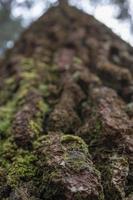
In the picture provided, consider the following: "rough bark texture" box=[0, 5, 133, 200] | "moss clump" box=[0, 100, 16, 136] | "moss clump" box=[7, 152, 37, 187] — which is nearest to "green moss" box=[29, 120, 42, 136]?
"rough bark texture" box=[0, 5, 133, 200]

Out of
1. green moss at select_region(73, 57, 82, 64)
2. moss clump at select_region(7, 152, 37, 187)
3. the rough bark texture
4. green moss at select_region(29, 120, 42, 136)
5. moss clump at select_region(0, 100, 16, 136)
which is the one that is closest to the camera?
the rough bark texture

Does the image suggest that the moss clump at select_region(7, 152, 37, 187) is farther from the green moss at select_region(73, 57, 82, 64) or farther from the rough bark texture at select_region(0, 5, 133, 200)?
the green moss at select_region(73, 57, 82, 64)

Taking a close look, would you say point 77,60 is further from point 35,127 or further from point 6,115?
point 35,127

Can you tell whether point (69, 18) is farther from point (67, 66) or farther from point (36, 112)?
point (36, 112)

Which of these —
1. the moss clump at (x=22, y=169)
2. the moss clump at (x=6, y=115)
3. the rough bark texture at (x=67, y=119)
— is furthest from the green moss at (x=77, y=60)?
the moss clump at (x=22, y=169)

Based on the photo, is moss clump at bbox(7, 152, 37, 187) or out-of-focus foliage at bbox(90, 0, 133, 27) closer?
moss clump at bbox(7, 152, 37, 187)

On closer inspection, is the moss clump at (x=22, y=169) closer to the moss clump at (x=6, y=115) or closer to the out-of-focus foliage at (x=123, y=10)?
the moss clump at (x=6, y=115)

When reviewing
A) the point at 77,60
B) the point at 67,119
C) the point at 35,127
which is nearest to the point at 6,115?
the point at 35,127

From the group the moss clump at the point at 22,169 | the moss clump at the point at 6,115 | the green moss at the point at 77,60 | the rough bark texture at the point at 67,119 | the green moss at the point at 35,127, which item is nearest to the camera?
the rough bark texture at the point at 67,119
